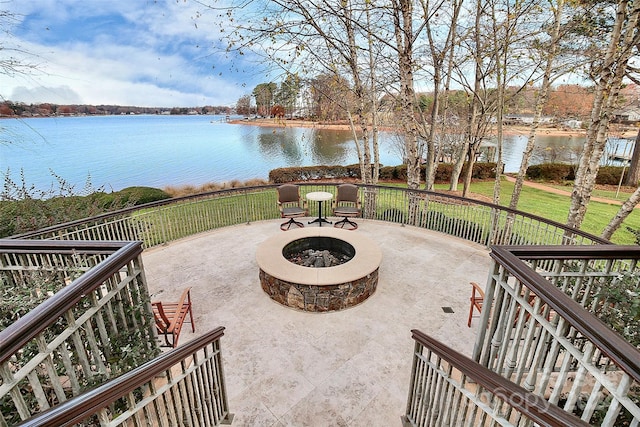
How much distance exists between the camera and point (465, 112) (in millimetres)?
13953

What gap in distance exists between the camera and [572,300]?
4.52 feet

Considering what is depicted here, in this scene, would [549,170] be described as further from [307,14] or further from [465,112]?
[307,14]

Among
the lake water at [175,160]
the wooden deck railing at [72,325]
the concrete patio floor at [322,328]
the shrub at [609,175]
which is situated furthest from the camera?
the shrub at [609,175]

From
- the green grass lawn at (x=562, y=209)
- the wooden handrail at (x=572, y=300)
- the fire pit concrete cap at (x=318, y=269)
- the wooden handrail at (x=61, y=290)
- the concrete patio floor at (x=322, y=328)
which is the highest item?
the wooden handrail at (x=572, y=300)

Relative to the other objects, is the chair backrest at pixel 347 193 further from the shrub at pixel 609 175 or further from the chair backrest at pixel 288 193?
the shrub at pixel 609 175

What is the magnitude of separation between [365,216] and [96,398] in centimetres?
708

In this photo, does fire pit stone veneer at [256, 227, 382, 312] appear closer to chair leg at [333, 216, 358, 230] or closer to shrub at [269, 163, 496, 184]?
chair leg at [333, 216, 358, 230]

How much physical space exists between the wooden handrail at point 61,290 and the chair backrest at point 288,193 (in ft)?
15.9

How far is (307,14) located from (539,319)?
23.3 feet

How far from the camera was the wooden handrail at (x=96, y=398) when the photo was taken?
1.01 metres

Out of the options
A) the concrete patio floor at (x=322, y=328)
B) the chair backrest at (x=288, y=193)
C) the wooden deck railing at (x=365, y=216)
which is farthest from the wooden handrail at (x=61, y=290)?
the chair backrest at (x=288, y=193)

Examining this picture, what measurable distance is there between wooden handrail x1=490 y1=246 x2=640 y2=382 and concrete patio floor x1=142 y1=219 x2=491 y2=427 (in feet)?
5.74

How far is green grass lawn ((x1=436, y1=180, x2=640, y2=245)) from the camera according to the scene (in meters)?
8.95

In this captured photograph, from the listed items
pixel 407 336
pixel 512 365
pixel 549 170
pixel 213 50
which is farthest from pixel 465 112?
pixel 512 365
